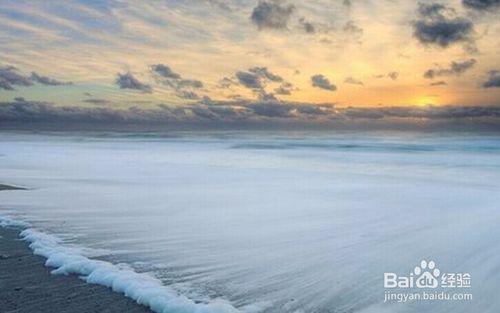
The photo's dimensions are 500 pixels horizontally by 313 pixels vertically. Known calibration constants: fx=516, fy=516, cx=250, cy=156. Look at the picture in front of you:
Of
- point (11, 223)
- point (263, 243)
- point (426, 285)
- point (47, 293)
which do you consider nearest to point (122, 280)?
point (47, 293)

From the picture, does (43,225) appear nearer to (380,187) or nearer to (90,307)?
(90,307)

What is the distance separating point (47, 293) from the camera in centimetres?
444

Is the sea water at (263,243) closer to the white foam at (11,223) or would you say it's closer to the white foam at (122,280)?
the white foam at (122,280)

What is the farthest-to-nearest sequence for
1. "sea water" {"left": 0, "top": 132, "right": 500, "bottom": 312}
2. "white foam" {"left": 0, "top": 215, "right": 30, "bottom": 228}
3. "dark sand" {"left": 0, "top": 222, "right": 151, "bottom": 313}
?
"white foam" {"left": 0, "top": 215, "right": 30, "bottom": 228}, "sea water" {"left": 0, "top": 132, "right": 500, "bottom": 312}, "dark sand" {"left": 0, "top": 222, "right": 151, "bottom": 313}

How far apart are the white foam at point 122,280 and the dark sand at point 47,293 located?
9cm

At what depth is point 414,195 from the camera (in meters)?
12.1

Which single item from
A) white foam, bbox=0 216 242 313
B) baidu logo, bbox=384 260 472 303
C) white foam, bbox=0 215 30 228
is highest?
baidu logo, bbox=384 260 472 303

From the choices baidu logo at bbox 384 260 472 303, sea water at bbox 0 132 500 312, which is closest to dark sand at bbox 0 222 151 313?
sea water at bbox 0 132 500 312

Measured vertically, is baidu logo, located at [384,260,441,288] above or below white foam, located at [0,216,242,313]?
above

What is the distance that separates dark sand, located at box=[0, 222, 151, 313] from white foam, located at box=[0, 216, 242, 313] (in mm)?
89

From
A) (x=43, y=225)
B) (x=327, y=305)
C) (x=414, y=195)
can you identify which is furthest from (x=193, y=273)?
(x=414, y=195)

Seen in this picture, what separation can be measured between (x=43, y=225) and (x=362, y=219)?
4.91 m

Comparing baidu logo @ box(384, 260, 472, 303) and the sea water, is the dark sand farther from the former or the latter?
baidu logo @ box(384, 260, 472, 303)

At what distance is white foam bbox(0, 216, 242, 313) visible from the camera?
4.20 meters
